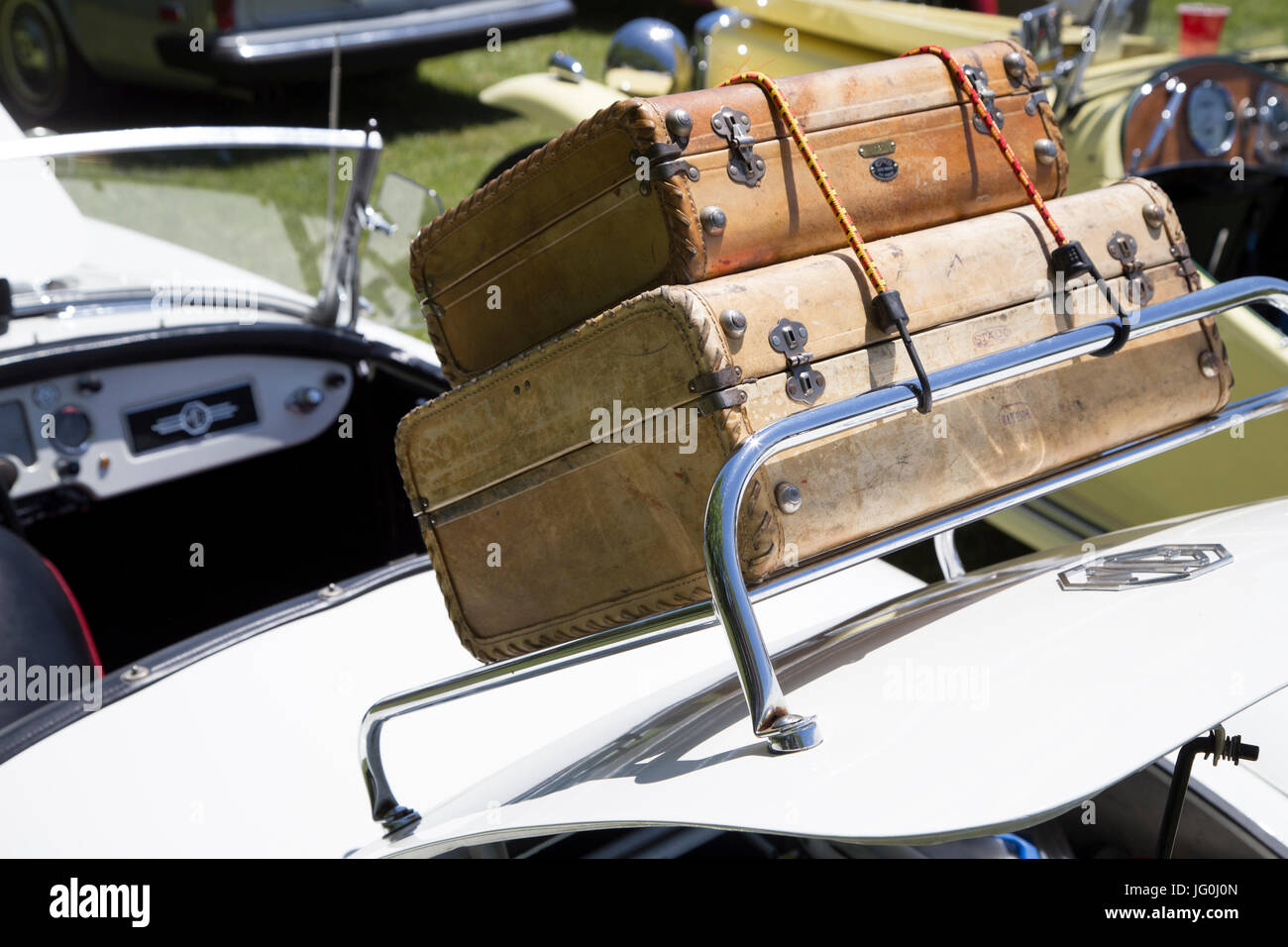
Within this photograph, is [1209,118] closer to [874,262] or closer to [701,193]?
[874,262]

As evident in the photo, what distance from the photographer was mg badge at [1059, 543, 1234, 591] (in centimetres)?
133

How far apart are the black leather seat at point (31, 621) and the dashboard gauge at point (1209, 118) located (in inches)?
149

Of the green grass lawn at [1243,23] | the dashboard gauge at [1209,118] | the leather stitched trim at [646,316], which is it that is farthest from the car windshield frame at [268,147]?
the green grass lawn at [1243,23]

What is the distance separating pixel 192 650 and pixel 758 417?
1332 mm

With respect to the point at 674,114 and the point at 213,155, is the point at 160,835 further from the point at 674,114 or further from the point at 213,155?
the point at 213,155

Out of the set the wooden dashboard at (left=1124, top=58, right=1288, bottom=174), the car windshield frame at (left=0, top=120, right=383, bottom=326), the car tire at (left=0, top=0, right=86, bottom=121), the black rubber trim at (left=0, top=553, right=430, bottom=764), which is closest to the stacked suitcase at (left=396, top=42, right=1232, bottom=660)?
the black rubber trim at (left=0, top=553, right=430, bottom=764)

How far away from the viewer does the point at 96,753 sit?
191 cm

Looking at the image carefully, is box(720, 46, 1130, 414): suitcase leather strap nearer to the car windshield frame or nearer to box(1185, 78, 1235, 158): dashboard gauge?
the car windshield frame

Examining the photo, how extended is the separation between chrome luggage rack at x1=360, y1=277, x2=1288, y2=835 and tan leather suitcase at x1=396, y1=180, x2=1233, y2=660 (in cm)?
5

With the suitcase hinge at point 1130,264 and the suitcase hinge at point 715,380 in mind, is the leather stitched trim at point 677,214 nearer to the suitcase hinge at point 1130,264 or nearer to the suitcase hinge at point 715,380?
the suitcase hinge at point 715,380

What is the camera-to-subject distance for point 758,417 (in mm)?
1314

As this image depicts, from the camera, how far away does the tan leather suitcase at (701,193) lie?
140cm
